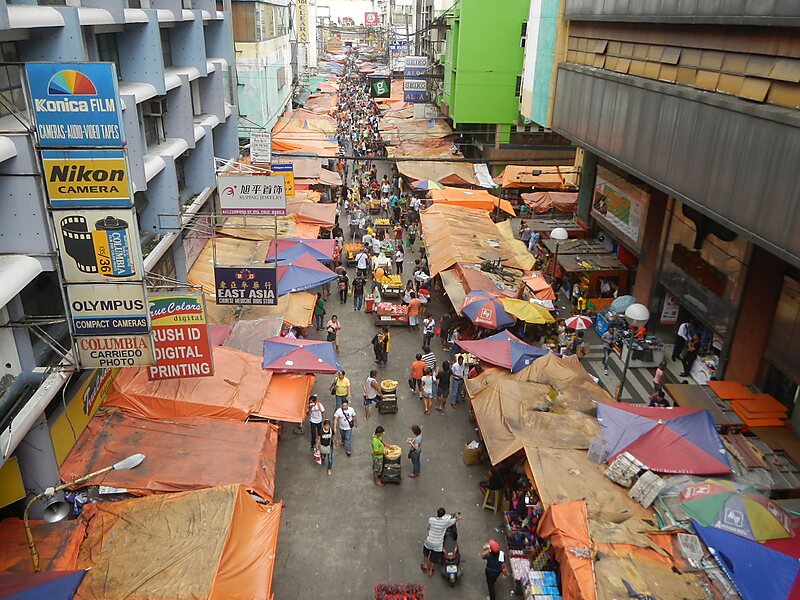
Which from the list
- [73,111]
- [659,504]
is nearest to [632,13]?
[659,504]

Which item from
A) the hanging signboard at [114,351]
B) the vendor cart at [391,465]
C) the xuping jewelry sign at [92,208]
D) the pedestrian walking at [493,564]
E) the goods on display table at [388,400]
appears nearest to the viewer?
the xuping jewelry sign at [92,208]

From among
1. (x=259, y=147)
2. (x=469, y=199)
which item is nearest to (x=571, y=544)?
(x=259, y=147)

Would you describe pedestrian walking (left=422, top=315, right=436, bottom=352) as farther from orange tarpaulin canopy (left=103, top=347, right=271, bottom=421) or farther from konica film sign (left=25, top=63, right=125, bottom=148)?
konica film sign (left=25, top=63, right=125, bottom=148)

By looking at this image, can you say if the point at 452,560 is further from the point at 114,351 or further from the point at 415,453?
the point at 114,351

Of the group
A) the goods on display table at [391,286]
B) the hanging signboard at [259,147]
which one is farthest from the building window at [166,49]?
the goods on display table at [391,286]

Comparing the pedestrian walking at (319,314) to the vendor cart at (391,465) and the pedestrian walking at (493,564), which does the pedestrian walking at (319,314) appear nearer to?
the vendor cart at (391,465)

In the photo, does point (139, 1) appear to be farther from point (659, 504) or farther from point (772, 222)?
point (659, 504)
